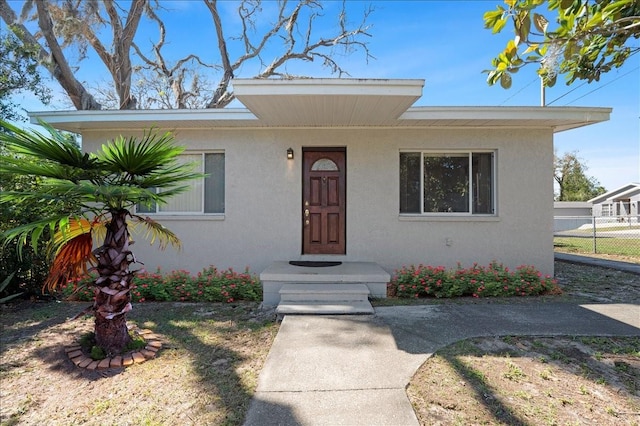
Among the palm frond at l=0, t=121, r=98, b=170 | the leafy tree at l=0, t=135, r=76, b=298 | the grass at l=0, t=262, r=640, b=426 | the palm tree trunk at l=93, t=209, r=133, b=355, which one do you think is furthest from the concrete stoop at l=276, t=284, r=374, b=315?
the leafy tree at l=0, t=135, r=76, b=298

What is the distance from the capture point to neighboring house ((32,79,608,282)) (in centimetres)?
659

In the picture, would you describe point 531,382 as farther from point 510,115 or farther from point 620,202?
point 620,202

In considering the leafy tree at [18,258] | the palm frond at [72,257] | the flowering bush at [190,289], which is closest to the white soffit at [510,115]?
the flowering bush at [190,289]

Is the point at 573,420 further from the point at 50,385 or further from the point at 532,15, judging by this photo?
the point at 50,385

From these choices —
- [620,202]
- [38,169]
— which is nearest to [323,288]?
[38,169]

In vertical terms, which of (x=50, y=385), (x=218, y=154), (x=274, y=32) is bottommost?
(x=50, y=385)

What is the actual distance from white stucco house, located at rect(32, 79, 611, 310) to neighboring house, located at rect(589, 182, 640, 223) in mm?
36122

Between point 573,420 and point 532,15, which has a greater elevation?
point 532,15

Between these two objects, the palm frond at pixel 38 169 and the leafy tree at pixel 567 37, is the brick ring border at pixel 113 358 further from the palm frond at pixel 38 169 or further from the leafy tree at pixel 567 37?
the leafy tree at pixel 567 37

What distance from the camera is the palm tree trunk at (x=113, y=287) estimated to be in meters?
3.40

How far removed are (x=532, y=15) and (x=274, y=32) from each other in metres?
15.2

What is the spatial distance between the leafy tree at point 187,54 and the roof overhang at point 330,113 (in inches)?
273

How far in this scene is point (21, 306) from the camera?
5359 mm

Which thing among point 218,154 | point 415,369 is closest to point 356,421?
point 415,369
